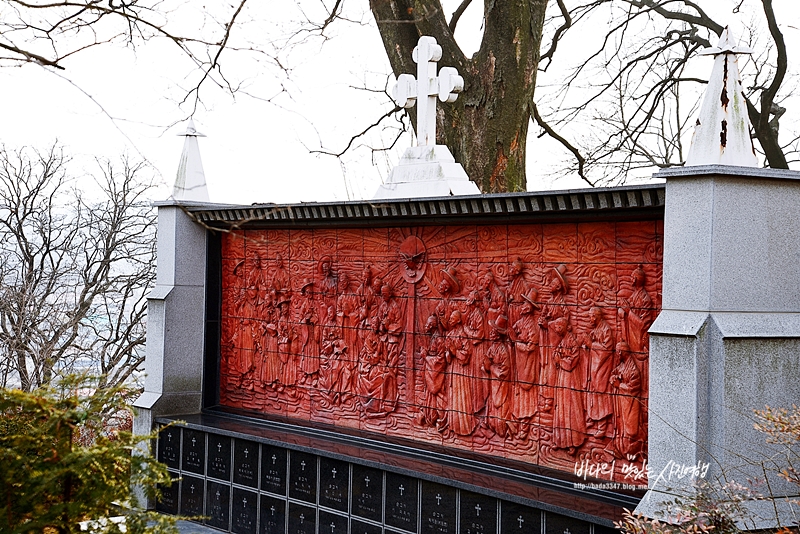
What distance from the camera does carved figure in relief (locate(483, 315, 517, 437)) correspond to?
8.52m

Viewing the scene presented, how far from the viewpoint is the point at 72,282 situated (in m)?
19.0

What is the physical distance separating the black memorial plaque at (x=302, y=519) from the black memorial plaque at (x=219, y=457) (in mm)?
1101

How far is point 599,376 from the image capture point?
306 inches

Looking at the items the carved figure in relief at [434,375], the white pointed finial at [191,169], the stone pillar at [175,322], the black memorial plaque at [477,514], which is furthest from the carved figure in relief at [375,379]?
the white pointed finial at [191,169]

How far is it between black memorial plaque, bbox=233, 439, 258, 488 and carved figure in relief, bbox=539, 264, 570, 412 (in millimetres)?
3591

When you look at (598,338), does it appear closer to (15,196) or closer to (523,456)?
Result: (523,456)

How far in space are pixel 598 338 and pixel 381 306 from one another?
2.80m

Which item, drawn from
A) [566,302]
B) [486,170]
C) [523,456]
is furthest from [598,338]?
[486,170]

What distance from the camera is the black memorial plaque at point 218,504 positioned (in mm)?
10500

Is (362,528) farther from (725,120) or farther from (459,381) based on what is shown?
(725,120)

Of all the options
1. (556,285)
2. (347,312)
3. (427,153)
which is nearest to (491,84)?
(427,153)

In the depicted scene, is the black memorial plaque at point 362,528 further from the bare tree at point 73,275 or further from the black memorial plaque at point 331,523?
the bare tree at point 73,275

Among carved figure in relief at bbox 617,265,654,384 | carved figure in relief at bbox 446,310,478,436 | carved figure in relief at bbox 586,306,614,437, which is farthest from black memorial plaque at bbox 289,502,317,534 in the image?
carved figure in relief at bbox 617,265,654,384

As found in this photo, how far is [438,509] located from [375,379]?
200 cm
